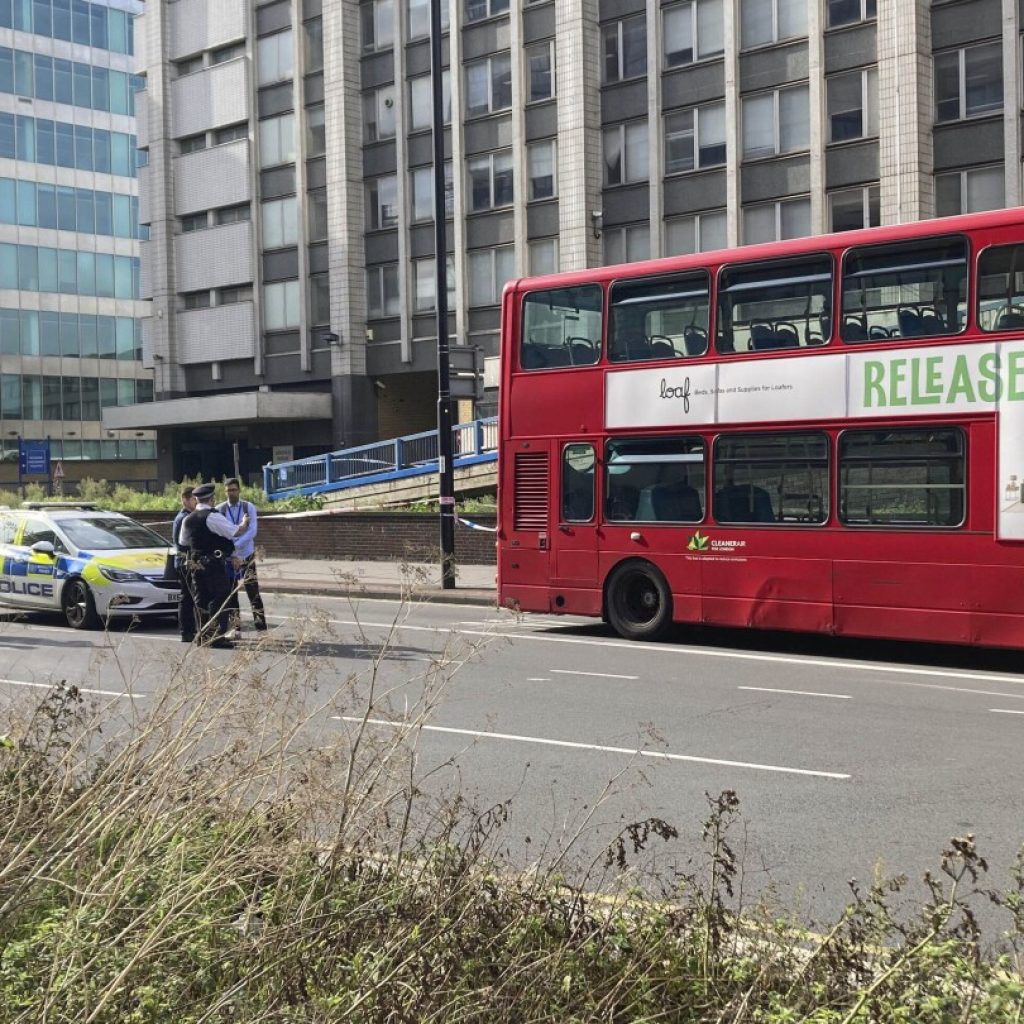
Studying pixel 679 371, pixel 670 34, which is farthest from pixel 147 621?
pixel 670 34

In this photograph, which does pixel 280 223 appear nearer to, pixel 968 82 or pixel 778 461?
pixel 968 82

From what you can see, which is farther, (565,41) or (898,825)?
(565,41)

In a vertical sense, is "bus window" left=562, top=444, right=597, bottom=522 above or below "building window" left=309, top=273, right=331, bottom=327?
below

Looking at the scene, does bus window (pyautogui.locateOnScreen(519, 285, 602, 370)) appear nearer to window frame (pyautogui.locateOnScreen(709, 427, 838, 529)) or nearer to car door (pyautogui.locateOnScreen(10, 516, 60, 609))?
window frame (pyautogui.locateOnScreen(709, 427, 838, 529))

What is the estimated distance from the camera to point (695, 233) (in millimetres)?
37469

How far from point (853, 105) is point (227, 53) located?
2599cm

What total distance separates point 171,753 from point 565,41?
3715 centimetres

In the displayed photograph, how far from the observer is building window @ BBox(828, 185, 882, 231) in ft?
111

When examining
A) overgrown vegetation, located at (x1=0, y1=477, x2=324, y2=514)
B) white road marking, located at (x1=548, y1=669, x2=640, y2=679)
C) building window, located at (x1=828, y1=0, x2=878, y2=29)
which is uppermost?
building window, located at (x1=828, y1=0, x2=878, y2=29)

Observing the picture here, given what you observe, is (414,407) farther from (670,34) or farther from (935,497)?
(935,497)

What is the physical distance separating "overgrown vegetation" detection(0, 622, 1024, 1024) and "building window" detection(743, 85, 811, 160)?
32245mm

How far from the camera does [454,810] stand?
469cm

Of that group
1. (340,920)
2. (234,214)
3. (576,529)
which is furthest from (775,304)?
(234,214)

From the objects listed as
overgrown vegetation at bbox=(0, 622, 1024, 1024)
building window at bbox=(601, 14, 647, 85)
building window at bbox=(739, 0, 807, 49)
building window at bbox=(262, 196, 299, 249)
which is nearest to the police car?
overgrown vegetation at bbox=(0, 622, 1024, 1024)
